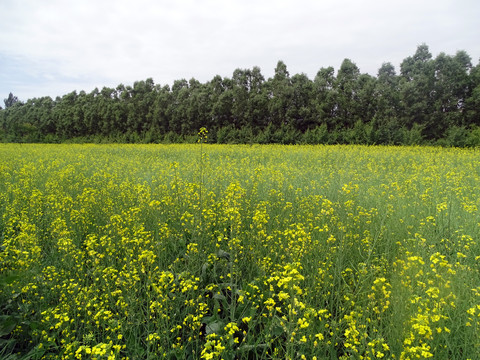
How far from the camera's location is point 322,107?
26.7 meters

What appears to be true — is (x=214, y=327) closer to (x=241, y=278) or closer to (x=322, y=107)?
(x=241, y=278)

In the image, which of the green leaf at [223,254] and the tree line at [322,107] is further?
the tree line at [322,107]

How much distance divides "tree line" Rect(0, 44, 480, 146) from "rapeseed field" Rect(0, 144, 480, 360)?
20355mm

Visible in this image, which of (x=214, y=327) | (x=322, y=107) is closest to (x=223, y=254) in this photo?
(x=214, y=327)

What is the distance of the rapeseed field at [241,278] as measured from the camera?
1881 millimetres

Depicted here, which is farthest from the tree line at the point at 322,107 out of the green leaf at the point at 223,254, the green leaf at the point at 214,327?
the green leaf at the point at 214,327

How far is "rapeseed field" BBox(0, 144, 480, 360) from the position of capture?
188cm

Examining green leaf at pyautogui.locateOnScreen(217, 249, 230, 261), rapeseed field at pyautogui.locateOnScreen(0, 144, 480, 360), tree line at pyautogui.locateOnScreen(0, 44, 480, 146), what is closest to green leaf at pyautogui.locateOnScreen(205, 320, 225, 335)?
rapeseed field at pyautogui.locateOnScreen(0, 144, 480, 360)

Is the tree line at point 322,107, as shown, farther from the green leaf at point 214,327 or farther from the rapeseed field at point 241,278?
the green leaf at point 214,327

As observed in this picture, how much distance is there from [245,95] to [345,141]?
11909 millimetres

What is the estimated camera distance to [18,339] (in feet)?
7.48

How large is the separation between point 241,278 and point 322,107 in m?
26.3

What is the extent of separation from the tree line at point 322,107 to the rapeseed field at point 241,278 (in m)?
20.4

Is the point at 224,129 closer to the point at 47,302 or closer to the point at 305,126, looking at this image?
the point at 305,126
